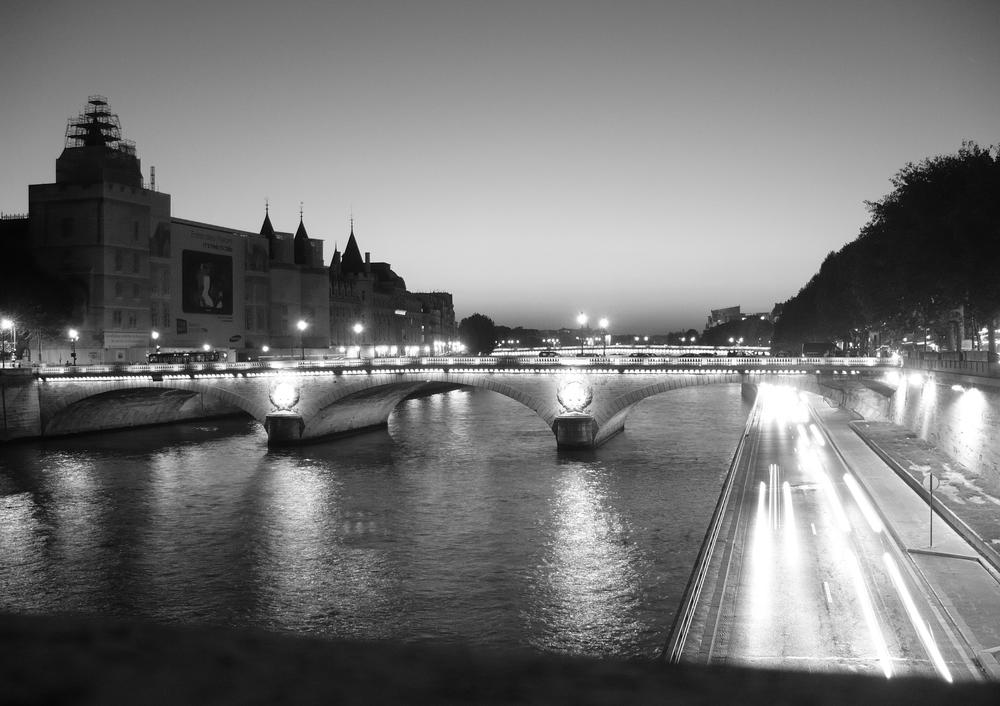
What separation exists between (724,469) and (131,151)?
79234mm

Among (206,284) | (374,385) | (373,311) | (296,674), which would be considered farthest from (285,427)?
Answer: (373,311)

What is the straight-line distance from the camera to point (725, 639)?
59.4ft

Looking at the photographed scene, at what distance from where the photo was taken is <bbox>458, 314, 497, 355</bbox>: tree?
7589 inches

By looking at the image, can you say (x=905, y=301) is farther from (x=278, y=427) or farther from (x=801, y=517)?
(x=278, y=427)

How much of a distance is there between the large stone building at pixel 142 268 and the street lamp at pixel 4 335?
2018 mm

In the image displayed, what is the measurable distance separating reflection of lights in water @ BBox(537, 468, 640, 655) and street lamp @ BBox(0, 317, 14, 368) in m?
52.8

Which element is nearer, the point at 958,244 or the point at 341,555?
the point at 341,555

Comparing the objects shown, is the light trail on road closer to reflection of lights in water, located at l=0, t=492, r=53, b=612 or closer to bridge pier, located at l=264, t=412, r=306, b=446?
reflection of lights in water, located at l=0, t=492, r=53, b=612

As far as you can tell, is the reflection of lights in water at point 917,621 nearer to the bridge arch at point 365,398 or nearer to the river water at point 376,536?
the river water at point 376,536

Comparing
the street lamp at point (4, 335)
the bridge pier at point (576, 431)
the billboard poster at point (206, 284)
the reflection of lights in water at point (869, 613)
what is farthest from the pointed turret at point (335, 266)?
the reflection of lights in water at point (869, 613)

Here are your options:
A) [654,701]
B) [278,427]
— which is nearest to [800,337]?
[278,427]

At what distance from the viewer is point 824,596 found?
20859 millimetres

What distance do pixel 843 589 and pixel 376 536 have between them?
56.1 ft

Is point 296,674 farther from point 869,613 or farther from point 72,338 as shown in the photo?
point 72,338
